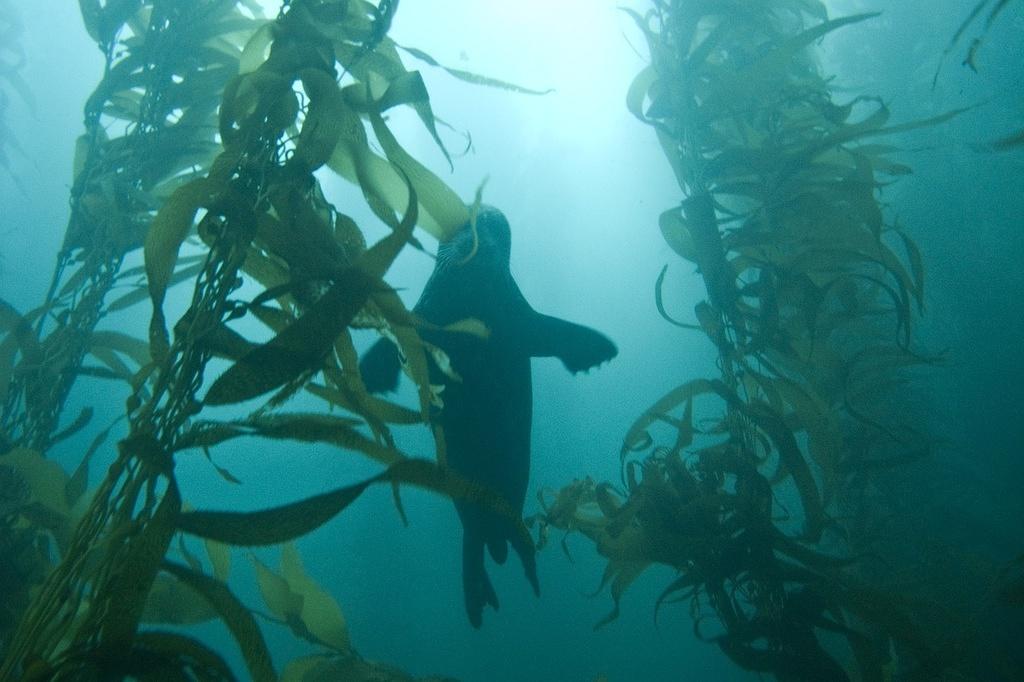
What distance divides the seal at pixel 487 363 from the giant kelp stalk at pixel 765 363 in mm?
408

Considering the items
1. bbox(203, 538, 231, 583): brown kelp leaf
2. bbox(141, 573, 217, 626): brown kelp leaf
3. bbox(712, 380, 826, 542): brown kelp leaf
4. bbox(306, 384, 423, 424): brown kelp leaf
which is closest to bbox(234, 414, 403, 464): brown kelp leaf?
bbox(306, 384, 423, 424): brown kelp leaf

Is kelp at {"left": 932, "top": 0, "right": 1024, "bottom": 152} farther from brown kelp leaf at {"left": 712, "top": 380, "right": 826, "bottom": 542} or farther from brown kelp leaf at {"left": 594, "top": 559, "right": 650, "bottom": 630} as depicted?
A: brown kelp leaf at {"left": 594, "top": 559, "right": 650, "bottom": 630}

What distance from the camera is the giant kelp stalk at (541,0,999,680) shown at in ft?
7.58

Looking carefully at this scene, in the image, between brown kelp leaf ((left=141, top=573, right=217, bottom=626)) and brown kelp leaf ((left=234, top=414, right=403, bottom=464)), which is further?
brown kelp leaf ((left=141, top=573, right=217, bottom=626))

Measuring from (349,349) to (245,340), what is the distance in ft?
1.23

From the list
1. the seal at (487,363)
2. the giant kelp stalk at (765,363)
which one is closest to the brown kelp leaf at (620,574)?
the giant kelp stalk at (765,363)

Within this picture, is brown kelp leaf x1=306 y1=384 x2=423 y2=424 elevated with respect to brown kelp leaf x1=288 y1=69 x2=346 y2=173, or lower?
lower

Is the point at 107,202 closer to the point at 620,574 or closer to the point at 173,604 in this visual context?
the point at 173,604

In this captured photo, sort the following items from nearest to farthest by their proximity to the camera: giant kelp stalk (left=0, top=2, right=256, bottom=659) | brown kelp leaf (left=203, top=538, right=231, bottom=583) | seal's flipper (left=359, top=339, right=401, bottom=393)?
brown kelp leaf (left=203, top=538, right=231, bottom=583) < giant kelp stalk (left=0, top=2, right=256, bottom=659) < seal's flipper (left=359, top=339, right=401, bottom=393)

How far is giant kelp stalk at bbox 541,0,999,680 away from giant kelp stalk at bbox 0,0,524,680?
1.63 metres

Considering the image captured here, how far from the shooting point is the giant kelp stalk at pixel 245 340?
1.03 m

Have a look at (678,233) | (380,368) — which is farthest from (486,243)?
(678,233)

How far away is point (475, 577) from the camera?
11.5 feet

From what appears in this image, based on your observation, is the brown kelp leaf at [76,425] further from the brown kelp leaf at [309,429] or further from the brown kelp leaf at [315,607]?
the brown kelp leaf at [309,429]
